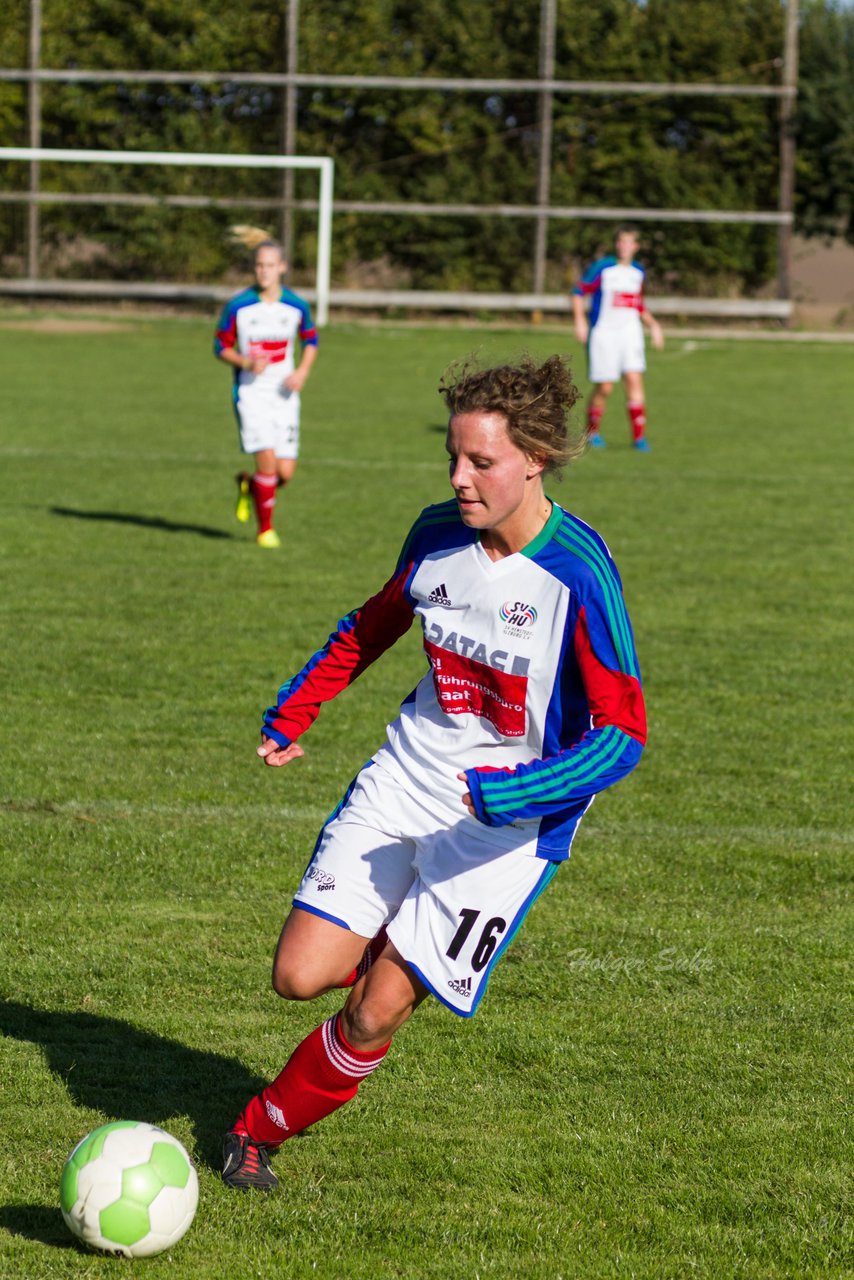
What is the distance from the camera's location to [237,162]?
2908 cm

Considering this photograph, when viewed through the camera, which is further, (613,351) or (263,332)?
(613,351)

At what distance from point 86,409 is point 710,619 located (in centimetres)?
1118

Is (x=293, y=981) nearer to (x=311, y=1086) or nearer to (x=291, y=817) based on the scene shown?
(x=311, y=1086)

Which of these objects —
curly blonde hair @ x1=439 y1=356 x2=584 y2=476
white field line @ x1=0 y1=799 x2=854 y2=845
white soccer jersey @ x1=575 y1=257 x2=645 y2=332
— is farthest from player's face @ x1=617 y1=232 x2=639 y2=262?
curly blonde hair @ x1=439 y1=356 x2=584 y2=476

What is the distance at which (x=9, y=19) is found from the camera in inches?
1266

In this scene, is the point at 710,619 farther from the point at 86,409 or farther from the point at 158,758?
the point at 86,409

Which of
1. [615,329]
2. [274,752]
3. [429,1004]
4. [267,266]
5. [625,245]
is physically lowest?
[429,1004]

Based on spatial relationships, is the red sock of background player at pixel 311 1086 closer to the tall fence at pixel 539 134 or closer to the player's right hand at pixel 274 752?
the player's right hand at pixel 274 752

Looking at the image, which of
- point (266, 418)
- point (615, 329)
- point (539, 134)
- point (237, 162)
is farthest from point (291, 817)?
point (539, 134)

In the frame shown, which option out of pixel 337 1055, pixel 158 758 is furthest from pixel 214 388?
pixel 337 1055

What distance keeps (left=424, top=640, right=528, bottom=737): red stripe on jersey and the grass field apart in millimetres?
1041

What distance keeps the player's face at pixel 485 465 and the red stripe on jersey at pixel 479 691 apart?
33cm

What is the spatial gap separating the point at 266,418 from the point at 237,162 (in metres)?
18.9

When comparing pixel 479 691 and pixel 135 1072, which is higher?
pixel 479 691
